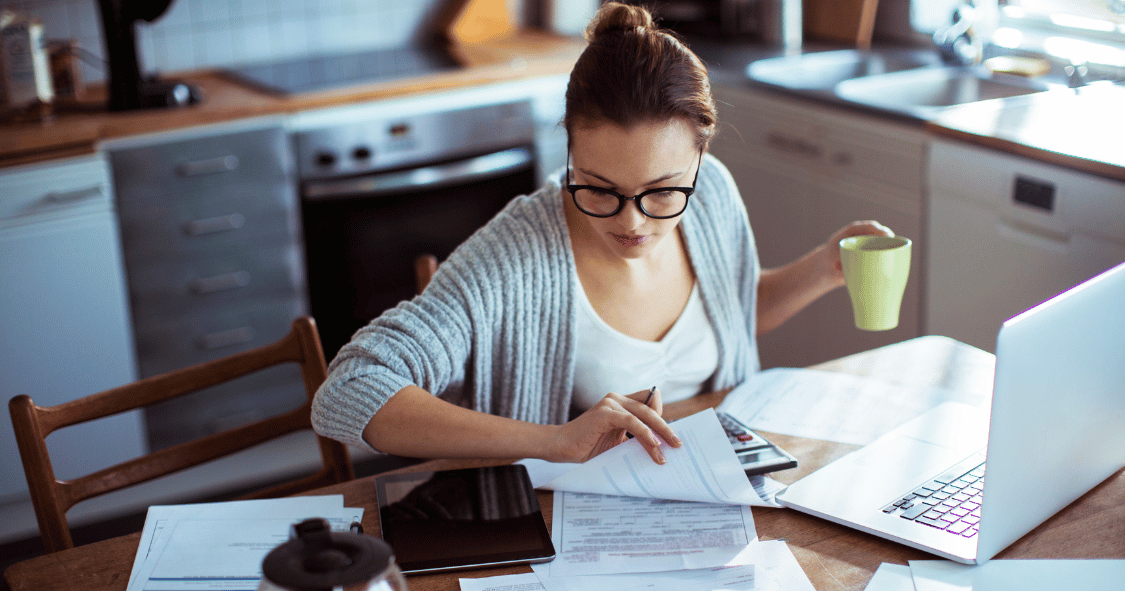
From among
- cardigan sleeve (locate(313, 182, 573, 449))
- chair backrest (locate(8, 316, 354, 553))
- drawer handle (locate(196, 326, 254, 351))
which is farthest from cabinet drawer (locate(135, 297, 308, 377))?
cardigan sleeve (locate(313, 182, 573, 449))

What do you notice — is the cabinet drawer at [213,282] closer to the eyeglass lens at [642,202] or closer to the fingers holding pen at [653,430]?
the eyeglass lens at [642,202]

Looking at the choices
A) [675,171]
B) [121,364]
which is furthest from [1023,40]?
[121,364]

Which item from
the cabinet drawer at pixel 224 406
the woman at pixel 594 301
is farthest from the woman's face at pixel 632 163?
the cabinet drawer at pixel 224 406

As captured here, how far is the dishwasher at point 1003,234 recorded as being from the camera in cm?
191

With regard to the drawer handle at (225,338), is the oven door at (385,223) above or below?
above

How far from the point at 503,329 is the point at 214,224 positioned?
1.44m

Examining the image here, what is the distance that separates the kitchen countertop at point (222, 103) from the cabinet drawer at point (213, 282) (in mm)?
347

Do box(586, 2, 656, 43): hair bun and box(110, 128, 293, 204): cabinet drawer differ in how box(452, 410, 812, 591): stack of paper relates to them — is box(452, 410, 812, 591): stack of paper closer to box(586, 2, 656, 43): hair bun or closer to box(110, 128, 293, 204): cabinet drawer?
box(586, 2, 656, 43): hair bun

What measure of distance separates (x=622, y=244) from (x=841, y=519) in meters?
0.45

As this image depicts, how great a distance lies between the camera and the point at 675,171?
1.29 metres

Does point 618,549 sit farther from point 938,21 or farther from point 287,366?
point 938,21

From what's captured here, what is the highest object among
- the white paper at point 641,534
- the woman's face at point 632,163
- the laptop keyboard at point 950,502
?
the woman's face at point 632,163

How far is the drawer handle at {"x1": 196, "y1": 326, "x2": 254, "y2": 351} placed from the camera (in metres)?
2.66

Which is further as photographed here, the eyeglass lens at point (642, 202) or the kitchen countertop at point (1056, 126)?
the kitchen countertop at point (1056, 126)
